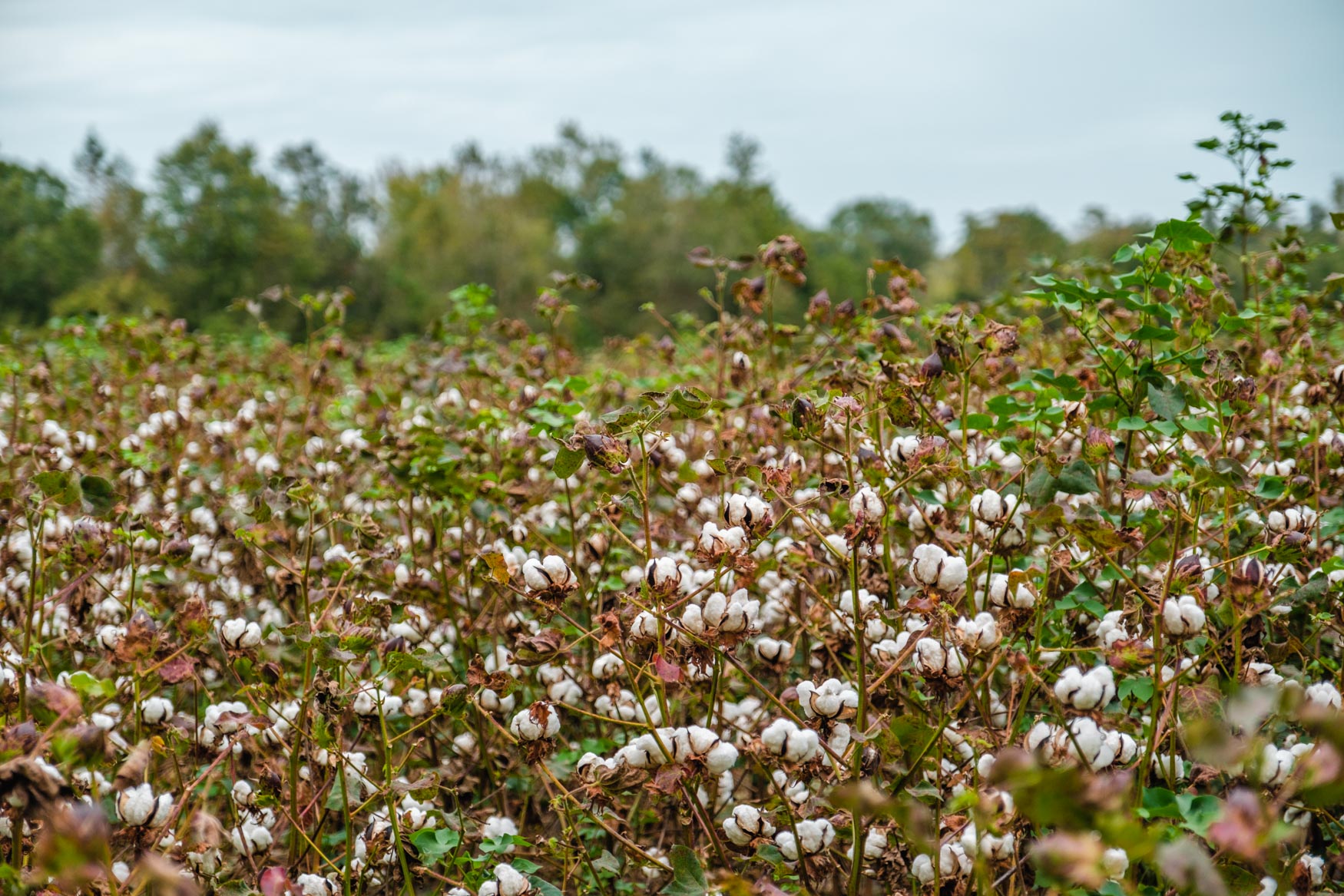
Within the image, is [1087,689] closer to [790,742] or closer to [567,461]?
[790,742]

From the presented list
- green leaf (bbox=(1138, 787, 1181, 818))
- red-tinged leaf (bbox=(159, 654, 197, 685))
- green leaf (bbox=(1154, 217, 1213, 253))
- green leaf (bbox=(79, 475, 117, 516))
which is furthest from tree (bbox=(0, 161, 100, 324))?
green leaf (bbox=(1138, 787, 1181, 818))

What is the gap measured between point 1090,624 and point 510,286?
3254 centimetres

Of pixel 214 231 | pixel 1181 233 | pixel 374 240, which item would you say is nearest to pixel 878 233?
pixel 374 240

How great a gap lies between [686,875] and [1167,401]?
47.4 inches

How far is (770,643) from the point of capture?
6.12 ft

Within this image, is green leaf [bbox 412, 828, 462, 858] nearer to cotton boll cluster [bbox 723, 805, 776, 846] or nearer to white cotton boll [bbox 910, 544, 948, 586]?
cotton boll cluster [bbox 723, 805, 776, 846]

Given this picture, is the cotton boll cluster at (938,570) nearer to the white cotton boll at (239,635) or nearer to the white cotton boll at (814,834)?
the white cotton boll at (814,834)

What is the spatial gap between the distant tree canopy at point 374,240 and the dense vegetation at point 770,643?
19956 millimetres

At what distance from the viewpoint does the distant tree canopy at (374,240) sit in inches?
1124

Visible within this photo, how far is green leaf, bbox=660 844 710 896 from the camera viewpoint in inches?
56.1

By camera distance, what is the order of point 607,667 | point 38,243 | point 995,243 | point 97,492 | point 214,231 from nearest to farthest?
point 97,492
point 607,667
point 38,243
point 214,231
point 995,243

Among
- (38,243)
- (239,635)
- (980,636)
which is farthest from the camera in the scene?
(38,243)

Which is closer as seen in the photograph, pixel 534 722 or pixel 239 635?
pixel 534 722

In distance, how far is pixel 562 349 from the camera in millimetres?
3863
